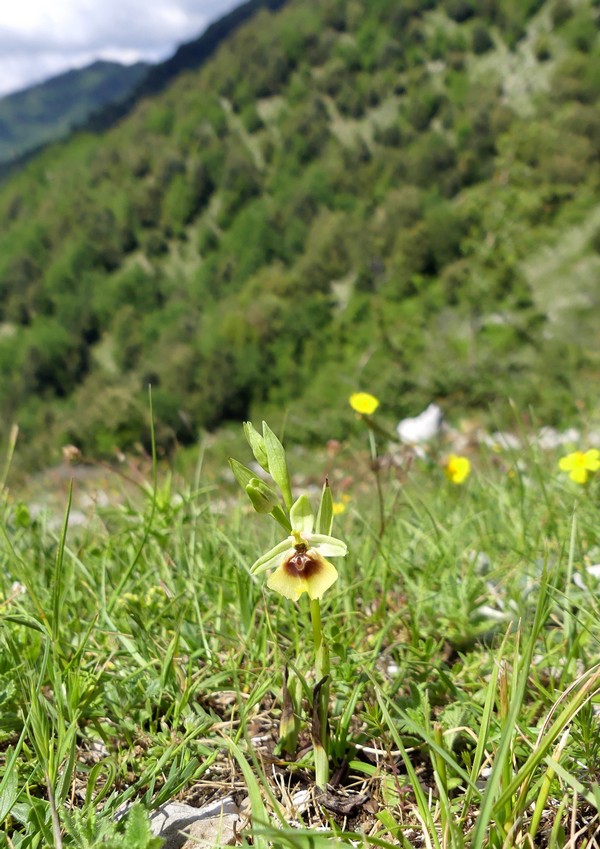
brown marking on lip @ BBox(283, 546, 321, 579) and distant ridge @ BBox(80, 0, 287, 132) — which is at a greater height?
distant ridge @ BBox(80, 0, 287, 132)

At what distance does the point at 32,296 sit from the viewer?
9619cm

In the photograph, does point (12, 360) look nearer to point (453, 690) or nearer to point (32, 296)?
point (32, 296)

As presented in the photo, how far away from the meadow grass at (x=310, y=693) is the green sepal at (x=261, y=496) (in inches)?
12.1

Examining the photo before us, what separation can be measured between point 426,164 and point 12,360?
197ft

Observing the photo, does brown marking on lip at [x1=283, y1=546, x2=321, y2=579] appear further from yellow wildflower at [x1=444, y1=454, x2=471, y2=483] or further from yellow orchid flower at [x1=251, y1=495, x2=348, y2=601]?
yellow wildflower at [x1=444, y1=454, x2=471, y2=483]

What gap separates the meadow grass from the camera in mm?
1175

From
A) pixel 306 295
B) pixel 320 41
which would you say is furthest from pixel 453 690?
pixel 320 41

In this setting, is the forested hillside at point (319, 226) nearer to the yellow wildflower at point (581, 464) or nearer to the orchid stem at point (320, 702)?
the yellow wildflower at point (581, 464)

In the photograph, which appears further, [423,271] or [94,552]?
[423,271]

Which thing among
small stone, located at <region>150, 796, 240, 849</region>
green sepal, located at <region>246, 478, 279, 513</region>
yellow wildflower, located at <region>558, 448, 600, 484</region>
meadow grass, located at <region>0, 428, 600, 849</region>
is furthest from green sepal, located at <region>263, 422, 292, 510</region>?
yellow wildflower, located at <region>558, 448, 600, 484</region>

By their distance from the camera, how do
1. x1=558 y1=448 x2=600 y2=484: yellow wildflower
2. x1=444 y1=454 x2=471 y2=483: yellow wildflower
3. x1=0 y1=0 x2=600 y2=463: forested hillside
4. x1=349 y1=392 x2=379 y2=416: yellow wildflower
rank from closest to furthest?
x1=558 y1=448 x2=600 y2=484: yellow wildflower, x1=349 y1=392 x2=379 y2=416: yellow wildflower, x1=444 y1=454 x2=471 y2=483: yellow wildflower, x1=0 y1=0 x2=600 y2=463: forested hillside

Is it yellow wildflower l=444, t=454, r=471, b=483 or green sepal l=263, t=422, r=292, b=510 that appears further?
yellow wildflower l=444, t=454, r=471, b=483

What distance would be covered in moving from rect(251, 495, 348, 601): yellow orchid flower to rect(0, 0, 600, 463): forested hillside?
88.9 ft

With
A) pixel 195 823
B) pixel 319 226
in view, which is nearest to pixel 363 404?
pixel 195 823
